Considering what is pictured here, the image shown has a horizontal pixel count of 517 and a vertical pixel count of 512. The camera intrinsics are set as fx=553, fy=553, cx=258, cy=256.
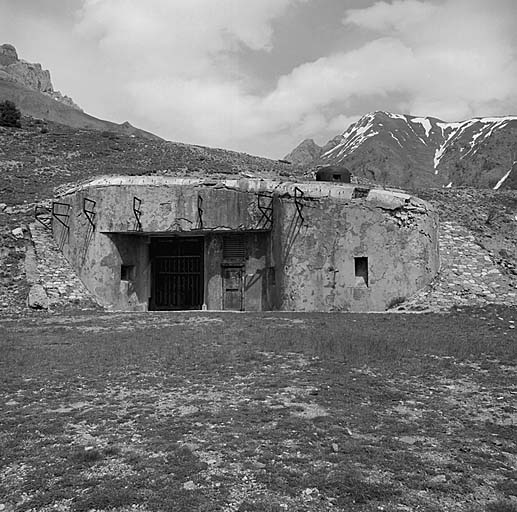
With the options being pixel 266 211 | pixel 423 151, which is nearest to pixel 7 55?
pixel 423 151

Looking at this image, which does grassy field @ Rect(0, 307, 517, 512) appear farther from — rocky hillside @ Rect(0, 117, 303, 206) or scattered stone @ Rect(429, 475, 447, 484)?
rocky hillside @ Rect(0, 117, 303, 206)

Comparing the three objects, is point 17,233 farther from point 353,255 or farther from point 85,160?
point 353,255

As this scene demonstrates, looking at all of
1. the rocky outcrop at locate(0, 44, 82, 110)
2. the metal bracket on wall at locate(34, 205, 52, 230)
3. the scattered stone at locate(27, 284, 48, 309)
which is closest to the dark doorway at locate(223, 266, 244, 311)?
the scattered stone at locate(27, 284, 48, 309)

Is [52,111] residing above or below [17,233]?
above

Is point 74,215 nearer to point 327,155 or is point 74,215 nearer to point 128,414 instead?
point 128,414

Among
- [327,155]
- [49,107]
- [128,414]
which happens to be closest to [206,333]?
[128,414]

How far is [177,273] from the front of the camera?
22.3 metres

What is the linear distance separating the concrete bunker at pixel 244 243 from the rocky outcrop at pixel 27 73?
373ft

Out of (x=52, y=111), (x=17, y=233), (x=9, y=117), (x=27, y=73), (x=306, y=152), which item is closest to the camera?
(x=17, y=233)

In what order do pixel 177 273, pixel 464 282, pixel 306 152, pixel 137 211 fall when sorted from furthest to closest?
pixel 306 152 → pixel 177 273 → pixel 137 211 → pixel 464 282

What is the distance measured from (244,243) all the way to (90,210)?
590 cm

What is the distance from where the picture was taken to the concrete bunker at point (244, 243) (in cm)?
1875

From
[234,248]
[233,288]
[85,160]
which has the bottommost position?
[233,288]

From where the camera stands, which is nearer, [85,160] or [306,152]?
[85,160]
